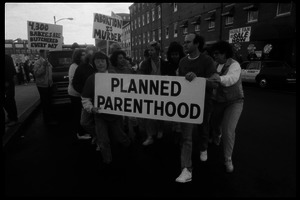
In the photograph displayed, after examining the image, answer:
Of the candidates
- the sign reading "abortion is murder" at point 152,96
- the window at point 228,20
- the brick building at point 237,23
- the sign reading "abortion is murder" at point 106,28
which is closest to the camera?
the sign reading "abortion is murder" at point 152,96

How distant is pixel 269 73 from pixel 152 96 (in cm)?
1176

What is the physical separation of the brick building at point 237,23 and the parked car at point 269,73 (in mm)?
3847

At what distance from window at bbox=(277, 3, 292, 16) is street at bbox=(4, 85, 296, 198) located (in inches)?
561

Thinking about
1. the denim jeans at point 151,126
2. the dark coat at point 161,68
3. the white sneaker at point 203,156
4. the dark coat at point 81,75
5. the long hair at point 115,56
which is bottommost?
the white sneaker at point 203,156

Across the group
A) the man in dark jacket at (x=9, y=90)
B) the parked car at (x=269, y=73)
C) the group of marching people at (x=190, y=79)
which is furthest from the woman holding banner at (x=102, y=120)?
the parked car at (x=269, y=73)

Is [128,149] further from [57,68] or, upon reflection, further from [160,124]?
[57,68]

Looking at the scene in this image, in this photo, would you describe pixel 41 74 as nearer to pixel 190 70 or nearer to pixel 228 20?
pixel 190 70

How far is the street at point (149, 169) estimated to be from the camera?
3.05 meters

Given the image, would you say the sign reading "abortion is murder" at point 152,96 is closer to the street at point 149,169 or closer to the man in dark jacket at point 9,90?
the street at point 149,169

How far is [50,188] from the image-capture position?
3.14 m

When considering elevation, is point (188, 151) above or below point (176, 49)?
below

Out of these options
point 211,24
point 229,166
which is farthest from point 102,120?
point 211,24

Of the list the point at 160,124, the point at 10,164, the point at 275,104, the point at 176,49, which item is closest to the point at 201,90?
the point at 176,49

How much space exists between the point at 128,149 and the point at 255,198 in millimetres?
2380
